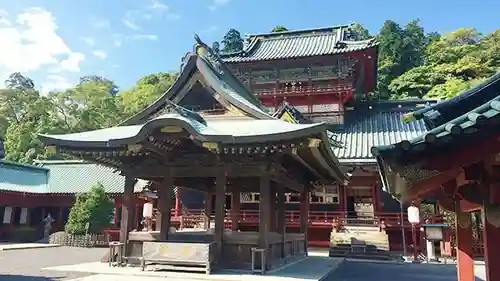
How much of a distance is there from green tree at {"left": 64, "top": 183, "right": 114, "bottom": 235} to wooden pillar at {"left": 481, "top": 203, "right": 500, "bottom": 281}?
22.1 m

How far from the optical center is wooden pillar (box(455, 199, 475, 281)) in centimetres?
502

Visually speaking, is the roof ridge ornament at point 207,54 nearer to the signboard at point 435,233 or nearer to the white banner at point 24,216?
the signboard at point 435,233

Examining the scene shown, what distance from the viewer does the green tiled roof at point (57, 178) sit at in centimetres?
2661

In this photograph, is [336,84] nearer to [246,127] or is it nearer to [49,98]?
[246,127]

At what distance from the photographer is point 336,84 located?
82.0 ft

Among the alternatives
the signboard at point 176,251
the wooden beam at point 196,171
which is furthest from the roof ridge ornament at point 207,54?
the signboard at point 176,251

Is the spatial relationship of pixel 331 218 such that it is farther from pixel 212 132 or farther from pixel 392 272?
pixel 212 132

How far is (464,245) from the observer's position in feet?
16.7

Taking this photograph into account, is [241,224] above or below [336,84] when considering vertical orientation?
below

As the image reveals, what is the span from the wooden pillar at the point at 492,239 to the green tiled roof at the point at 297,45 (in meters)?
21.2

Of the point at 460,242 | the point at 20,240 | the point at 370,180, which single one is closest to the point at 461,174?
the point at 460,242

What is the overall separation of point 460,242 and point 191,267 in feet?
24.7

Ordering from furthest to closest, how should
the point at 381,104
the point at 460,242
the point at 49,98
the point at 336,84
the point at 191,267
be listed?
the point at 49,98 < the point at 381,104 < the point at 336,84 < the point at 191,267 < the point at 460,242

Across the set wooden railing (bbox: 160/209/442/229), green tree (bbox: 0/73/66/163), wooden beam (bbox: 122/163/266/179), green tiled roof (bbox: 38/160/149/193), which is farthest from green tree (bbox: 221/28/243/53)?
wooden beam (bbox: 122/163/266/179)
